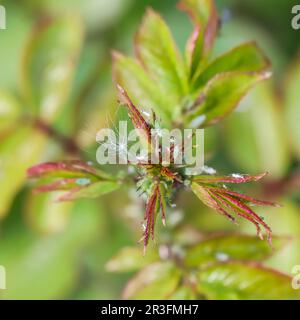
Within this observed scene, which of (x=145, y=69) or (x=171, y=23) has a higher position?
(x=171, y=23)

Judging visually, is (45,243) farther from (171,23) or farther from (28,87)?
(171,23)

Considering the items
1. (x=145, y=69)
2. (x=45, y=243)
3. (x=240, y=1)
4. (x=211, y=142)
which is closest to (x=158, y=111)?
(x=145, y=69)
